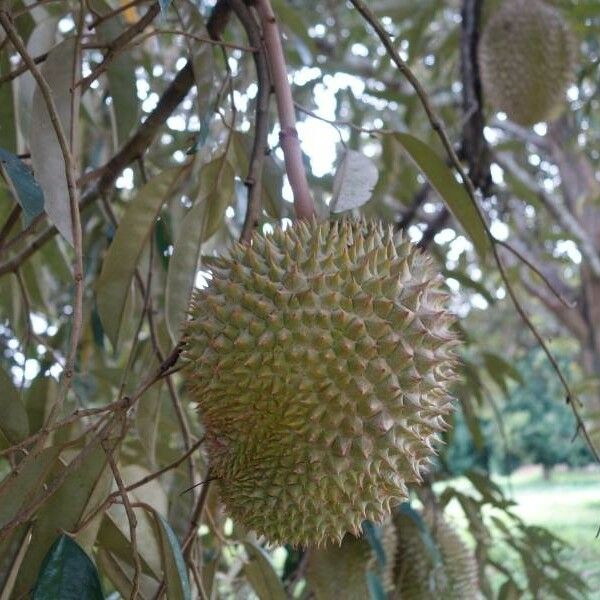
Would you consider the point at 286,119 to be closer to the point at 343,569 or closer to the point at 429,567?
the point at 343,569

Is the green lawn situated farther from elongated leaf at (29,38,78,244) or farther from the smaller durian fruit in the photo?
elongated leaf at (29,38,78,244)

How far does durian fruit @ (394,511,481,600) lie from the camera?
142cm

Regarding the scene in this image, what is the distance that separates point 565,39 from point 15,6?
1.44m

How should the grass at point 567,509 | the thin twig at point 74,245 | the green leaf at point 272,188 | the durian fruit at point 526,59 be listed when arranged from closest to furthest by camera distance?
the thin twig at point 74,245 → the green leaf at point 272,188 → the durian fruit at point 526,59 → the grass at point 567,509

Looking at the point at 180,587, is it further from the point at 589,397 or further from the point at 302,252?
the point at 589,397

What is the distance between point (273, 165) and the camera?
1.08m

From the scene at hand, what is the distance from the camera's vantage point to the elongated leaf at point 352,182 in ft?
2.96

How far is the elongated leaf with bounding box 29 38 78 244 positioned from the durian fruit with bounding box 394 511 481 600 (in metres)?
0.89

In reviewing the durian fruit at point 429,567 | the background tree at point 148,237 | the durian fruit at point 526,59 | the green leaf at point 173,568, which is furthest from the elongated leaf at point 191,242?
the durian fruit at point 526,59

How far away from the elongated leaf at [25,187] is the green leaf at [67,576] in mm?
284

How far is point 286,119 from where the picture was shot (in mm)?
875

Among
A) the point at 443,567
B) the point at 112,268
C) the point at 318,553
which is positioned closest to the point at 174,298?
the point at 112,268

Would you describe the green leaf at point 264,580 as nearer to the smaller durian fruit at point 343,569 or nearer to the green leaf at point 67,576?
the smaller durian fruit at point 343,569

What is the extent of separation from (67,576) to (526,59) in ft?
5.95
